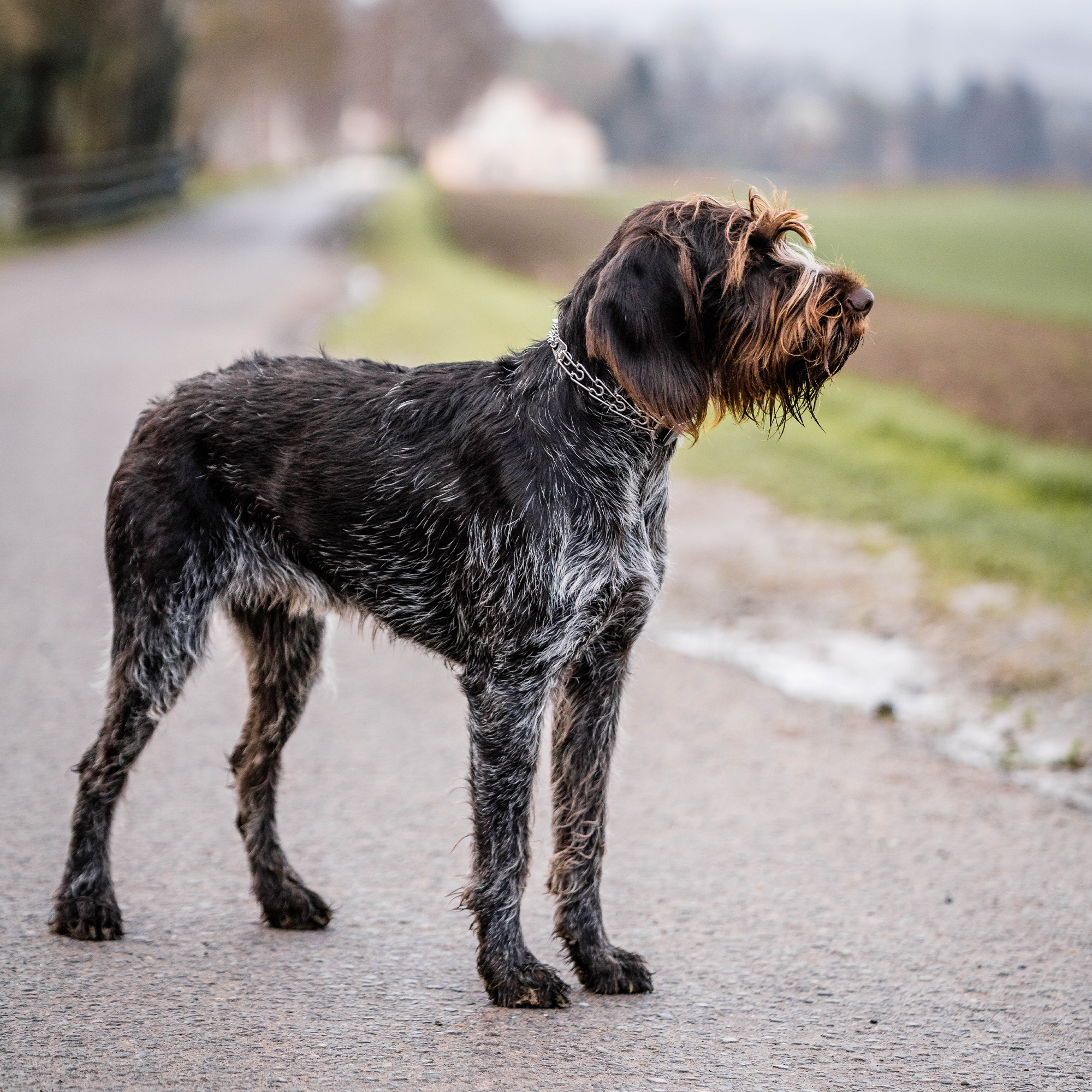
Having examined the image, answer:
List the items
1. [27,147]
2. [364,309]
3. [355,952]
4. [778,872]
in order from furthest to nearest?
1. [27,147]
2. [364,309]
3. [778,872]
4. [355,952]

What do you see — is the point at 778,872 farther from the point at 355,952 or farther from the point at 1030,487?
the point at 1030,487

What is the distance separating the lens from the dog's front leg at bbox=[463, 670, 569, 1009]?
3.82 m

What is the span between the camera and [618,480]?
3871mm

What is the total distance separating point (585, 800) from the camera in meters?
4.09

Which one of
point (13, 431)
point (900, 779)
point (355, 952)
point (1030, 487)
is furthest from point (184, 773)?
point (1030, 487)

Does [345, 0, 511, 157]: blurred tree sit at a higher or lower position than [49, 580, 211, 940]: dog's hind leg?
higher

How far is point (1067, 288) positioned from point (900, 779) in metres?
31.8

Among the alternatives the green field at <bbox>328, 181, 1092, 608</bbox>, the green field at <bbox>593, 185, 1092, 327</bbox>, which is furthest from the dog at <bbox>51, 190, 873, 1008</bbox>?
the green field at <bbox>593, 185, 1092, 327</bbox>

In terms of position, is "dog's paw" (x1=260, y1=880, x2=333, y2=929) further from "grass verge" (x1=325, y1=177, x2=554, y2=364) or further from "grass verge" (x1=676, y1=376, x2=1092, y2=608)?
"grass verge" (x1=676, y1=376, x2=1092, y2=608)

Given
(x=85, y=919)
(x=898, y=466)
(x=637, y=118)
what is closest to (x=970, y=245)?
(x=898, y=466)

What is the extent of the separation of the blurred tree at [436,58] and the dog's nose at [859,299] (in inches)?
3788

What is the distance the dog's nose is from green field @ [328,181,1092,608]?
813 mm

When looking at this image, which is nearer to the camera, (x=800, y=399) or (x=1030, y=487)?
(x=800, y=399)

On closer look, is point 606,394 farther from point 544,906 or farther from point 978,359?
point 978,359
